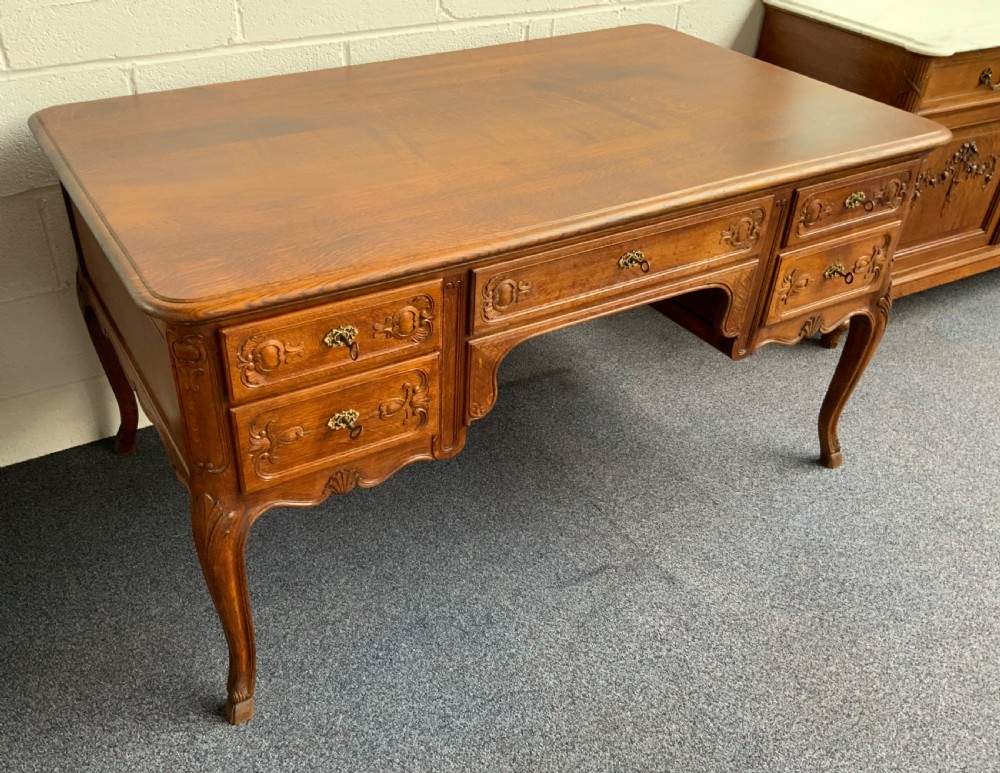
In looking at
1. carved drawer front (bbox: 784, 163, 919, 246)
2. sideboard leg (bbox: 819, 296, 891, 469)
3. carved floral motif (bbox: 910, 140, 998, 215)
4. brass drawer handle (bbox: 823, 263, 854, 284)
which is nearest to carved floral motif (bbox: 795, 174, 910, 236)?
carved drawer front (bbox: 784, 163, 919, 246)

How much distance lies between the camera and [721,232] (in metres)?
1.35

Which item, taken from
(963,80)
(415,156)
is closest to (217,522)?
(415,156)

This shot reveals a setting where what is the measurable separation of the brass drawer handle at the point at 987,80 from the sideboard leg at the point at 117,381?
1.90 meters

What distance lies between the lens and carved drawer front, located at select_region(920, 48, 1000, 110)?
1.89 meters

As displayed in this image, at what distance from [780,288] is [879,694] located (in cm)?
67

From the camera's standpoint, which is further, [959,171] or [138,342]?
[959,171]

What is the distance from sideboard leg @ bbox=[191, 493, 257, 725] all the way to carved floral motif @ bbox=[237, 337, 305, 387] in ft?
0.62

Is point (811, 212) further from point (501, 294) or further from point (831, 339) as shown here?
point (831, 339)

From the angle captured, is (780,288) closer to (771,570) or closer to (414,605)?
(771,570)

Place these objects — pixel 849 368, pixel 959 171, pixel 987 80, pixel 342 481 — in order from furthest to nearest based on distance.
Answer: pixel 959 171 → pixel 987 80 → pixel 849 368 → pixel 342 481

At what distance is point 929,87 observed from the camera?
74.5 inches

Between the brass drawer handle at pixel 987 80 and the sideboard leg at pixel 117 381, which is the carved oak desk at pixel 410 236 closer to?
the sideboard leg at pixel 117 381

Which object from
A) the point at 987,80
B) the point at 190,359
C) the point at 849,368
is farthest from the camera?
the point at 987,80

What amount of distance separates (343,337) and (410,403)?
166 mm
